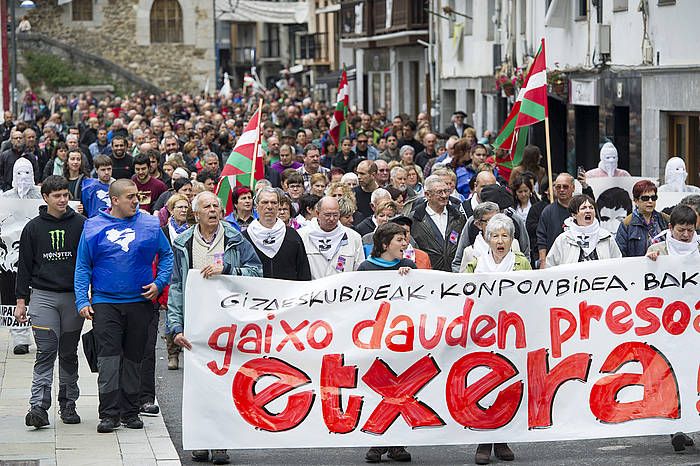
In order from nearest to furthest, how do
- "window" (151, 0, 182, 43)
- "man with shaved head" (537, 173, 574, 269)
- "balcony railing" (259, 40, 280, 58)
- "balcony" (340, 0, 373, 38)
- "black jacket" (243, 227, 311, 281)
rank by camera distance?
"black jacket" (243, 227, 311, 281)
"man with shaved head" (537, 173, 574, 269)
"balcony" (340, 0, 373, 38)
"window" (151, 0, 182, 43)
"balcony railing" (259, 40, 280, 58)

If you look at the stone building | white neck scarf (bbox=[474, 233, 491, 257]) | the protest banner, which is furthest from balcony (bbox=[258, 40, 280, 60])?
the protest banner

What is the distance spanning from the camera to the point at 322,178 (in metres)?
14.6

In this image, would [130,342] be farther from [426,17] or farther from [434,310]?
[426,17]

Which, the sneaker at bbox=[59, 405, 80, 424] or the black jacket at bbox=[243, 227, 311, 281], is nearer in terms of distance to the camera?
the sneaker at bbox=[59, 405, 80, 424]

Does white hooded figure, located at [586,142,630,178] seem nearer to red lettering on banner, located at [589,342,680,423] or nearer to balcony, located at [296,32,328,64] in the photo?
red lettering on banner, located at [589,342,680,423]

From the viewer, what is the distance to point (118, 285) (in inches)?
392

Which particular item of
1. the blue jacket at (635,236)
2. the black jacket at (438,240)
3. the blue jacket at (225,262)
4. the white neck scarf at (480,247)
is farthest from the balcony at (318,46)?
the blue jacket at (225,262)

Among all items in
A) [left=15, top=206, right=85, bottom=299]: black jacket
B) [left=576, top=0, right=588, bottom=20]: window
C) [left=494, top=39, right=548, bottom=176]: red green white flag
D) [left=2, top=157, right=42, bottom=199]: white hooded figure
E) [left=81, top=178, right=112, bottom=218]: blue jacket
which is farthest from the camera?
[left=576, top=0, right=588, bottom=20]: window

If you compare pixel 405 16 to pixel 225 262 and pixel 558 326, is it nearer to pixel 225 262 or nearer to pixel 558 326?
pixel 225 262

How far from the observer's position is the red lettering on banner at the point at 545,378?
9.22 meters

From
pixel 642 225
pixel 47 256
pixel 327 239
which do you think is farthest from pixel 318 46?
pixel 47 256

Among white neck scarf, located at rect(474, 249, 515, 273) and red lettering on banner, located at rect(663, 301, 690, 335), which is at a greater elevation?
white neck scarf, located at rect(474, 249, 515, 273)

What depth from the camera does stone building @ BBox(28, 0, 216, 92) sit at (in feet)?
224

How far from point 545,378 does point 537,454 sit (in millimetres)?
478
